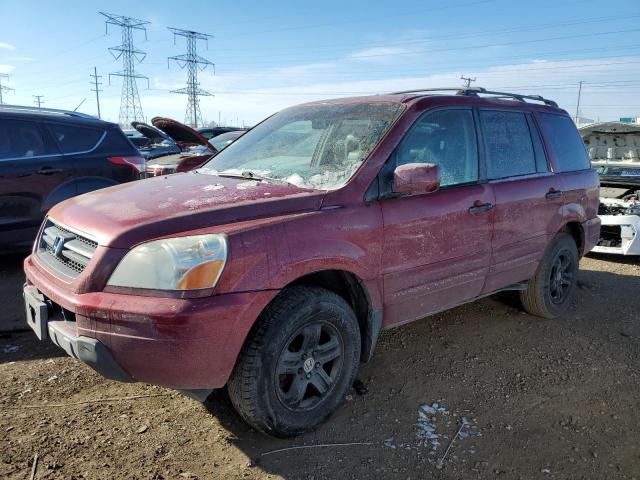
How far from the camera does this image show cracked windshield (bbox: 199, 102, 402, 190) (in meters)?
3.06

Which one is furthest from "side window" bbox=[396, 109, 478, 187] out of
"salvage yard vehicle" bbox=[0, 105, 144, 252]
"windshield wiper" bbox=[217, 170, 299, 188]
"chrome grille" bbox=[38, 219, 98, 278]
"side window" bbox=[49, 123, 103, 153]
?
"side window" bbox=[49, 123, 103, 153]

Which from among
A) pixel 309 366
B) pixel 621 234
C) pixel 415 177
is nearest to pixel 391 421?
pixel 309 366

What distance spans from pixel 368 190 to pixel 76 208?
166 cm

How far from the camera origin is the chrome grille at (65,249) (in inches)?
99.7

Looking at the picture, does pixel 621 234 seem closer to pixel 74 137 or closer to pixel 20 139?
pixel 74 137

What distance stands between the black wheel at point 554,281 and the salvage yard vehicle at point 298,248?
275 millimetres

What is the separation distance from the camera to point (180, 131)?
760 centimetres

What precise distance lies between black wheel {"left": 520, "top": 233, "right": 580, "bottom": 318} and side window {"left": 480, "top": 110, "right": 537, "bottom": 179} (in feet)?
2.64

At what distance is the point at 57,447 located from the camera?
2.57 m

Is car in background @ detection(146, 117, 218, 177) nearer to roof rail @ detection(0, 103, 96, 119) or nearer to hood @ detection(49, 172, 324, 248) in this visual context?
roof rail @ detection(0, 103, 96, 119)

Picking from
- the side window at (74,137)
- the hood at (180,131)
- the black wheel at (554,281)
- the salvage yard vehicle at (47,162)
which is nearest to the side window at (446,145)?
the black wheel at (554,281)

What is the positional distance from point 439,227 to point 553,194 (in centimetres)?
154

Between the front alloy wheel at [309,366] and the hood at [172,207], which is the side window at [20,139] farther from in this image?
the front alloy wheel at [309,366]

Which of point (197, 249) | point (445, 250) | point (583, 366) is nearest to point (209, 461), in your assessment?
point (197, 249)
